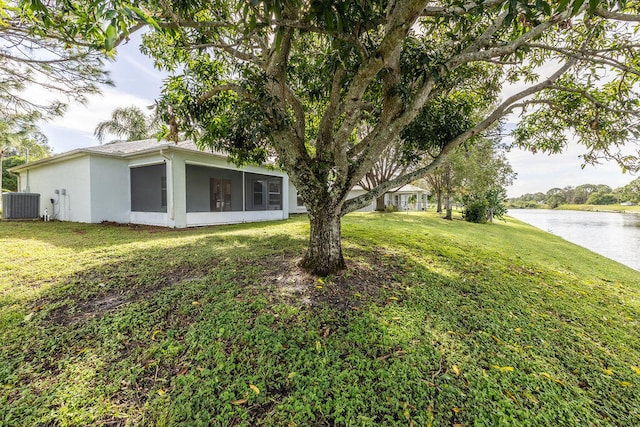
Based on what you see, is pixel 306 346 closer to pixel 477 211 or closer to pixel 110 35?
pixel 110 35

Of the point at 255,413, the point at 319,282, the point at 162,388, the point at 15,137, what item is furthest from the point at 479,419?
the point at 15,137

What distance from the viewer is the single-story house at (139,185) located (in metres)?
9.60

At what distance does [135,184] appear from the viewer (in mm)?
10734

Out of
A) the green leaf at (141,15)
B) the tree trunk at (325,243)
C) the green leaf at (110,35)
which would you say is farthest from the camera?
the tree trunk at (325,243)

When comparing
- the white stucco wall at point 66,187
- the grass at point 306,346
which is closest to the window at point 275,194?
the white stucco wall at point 66,187

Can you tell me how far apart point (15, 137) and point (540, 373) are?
66.6 ft

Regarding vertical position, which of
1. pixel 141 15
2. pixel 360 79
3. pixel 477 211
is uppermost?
pixel 360 79

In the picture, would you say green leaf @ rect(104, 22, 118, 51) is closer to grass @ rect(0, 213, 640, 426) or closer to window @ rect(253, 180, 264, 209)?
grass @ rect(0, 213, 640, 426)

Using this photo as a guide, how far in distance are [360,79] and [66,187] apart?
13.5m

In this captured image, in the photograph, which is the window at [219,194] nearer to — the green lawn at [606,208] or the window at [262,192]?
the window at [262,192]

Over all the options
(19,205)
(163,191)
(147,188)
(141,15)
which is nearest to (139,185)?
(147,188)

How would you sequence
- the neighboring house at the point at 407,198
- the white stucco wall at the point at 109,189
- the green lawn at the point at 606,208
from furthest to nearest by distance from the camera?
the green lawn at the point at 606,208 < the neighboring house at the point at 407,198 < the white stucco wall at the point at 109,189

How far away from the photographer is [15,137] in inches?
497

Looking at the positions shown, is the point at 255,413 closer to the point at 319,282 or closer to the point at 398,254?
the point at 319,282
